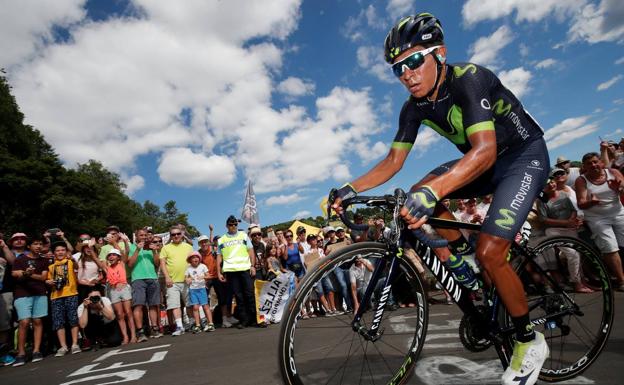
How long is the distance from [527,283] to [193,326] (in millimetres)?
7548

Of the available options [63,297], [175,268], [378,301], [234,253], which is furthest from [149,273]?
[378,301]

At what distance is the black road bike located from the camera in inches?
82.8

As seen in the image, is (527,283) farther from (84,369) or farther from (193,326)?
(193,326)

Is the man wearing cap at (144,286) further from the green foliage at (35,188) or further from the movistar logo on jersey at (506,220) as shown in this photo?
the green foliage at (35,188)

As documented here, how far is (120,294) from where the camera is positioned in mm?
7508

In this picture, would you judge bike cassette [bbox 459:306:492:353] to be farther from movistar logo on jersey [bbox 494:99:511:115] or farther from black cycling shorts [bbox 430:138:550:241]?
movistar logo on jersey [bbox 494:99:511:115]

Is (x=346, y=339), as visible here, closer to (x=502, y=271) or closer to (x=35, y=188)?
(x=502, y=271)

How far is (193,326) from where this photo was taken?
8336 millimetres

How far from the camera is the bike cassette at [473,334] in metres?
2.49

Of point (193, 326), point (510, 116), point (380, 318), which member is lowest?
point (193, 326)

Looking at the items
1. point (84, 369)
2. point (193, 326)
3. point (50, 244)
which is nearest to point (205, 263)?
point (193, 326)

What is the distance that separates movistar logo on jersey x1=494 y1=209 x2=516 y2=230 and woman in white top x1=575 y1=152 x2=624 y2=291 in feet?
18.4

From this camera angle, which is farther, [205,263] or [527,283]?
[205,263]

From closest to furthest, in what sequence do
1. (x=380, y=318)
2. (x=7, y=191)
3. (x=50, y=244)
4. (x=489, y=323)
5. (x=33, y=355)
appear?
(x=380, y=318) → (x=489, y=323) → (x=33, y=355) → (x=50, y=244) → (x=7, y=191)
